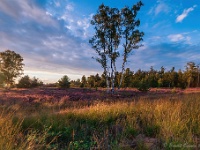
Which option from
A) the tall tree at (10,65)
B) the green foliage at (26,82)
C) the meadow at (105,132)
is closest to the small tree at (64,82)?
the green foliage at (26,82)

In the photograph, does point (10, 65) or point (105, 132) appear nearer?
point (105, 132)

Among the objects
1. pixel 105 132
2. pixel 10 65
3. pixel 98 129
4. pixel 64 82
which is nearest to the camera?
pixel 105 132

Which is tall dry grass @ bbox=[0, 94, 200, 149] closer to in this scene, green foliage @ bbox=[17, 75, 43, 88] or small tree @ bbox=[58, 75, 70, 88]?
small tree @ bbox=[58, 75, 70, 88]

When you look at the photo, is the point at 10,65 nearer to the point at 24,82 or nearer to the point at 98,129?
the point at 24,82

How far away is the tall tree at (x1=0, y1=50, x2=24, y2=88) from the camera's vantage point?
1410 inches

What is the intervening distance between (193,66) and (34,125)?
51.0 m

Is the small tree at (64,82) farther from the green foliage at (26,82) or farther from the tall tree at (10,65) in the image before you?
the tall tree at (10,65)

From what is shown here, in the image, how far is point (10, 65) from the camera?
120ft

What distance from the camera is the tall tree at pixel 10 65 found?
35812mm

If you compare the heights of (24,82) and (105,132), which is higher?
(24,82)

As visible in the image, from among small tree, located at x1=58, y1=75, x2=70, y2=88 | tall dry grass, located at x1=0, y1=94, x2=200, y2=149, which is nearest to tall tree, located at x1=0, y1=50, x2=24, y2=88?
small tree, located at x1=58, y1=75, x2=70, y2=88

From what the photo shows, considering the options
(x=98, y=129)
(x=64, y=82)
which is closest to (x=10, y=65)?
(x=64, y=82)

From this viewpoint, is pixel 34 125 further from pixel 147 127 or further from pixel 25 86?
pixel 25 86

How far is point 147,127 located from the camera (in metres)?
4.65
